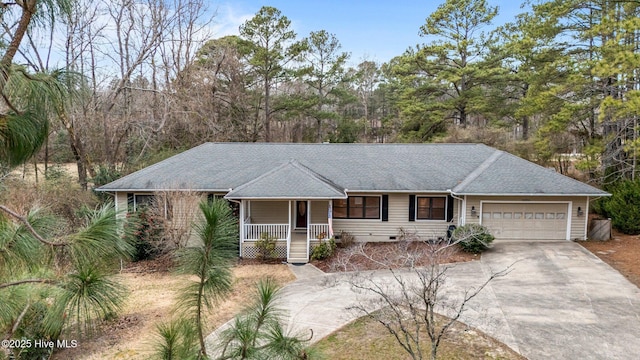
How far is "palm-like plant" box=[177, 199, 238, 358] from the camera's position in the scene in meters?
2.54

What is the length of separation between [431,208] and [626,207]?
889 centimetres

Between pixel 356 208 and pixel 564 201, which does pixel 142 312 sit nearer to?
pixel 356 208

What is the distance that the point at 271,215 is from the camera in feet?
53.9

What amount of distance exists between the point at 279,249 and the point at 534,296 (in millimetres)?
8843

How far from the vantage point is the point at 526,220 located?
1605cm

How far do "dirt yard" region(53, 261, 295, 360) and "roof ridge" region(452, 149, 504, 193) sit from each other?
26.9ft

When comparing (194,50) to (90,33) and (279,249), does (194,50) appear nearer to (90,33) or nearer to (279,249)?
(90,33)

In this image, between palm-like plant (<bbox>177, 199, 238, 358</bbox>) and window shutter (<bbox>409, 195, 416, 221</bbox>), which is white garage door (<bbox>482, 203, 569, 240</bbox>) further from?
palm-like plant (<bbox>177, 199, 238, 358</bbox>)

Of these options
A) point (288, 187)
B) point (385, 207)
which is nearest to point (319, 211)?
point (288, 187)

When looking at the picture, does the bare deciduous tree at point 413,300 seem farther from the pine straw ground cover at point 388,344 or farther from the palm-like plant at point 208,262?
the palm-like plant at point 208,262

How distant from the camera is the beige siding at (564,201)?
15.7 metres

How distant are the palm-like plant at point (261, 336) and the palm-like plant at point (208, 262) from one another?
0.71 feet

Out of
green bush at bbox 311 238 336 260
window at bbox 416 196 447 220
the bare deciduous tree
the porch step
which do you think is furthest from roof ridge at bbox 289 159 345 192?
the bare deciduous tree

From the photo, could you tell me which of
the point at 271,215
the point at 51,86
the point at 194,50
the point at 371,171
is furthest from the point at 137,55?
the point at 51,86
